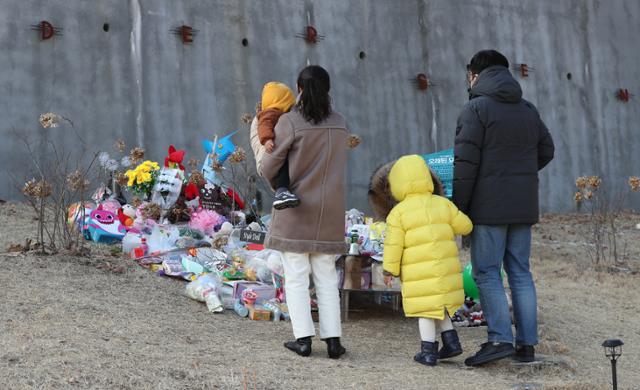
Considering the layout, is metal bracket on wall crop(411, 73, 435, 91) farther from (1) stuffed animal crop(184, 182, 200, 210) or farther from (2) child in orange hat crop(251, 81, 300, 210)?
(2) child in orange hat crop(251, 81, 300, 210)

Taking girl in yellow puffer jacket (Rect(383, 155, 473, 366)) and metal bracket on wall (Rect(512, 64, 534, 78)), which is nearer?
girl in yellow puffer jacket (Rect(383, 155, 473, 366))

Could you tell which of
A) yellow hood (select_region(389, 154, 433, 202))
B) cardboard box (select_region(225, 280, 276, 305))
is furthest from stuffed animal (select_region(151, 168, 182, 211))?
yellow hood (select_region(389, 154, 433, 202))

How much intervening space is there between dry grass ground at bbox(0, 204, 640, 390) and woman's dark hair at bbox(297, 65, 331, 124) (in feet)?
4.15

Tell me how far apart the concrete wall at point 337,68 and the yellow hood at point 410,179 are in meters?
5.81

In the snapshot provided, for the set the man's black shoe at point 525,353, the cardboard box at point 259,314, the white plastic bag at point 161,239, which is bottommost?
the man's black shoe at point 525,353

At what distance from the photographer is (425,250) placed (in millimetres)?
4547

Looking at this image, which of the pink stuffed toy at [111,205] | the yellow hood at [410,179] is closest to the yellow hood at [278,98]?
the yellow hood at [410,179]

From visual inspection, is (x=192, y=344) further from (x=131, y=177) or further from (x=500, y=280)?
(x=131, y=177)

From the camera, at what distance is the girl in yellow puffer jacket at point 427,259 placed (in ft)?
14.9

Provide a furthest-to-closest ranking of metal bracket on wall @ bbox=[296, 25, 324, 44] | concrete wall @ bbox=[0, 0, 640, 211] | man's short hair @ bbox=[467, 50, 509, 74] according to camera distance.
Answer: metal bracket on wall @ bbox=[296, 25, 324, 44] < concrete wall @ bbox=[0, 0, 640, 211] < man's short hair @ bbox=[467, 50, 509, 74]

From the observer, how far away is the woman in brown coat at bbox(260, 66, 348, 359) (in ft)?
15.1

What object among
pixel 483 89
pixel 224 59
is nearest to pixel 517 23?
pixel 224 59

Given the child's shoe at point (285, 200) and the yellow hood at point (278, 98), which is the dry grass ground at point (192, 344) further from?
the yellow hood at point (278, 98)

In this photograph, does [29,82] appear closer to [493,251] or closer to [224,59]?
[224,59]
